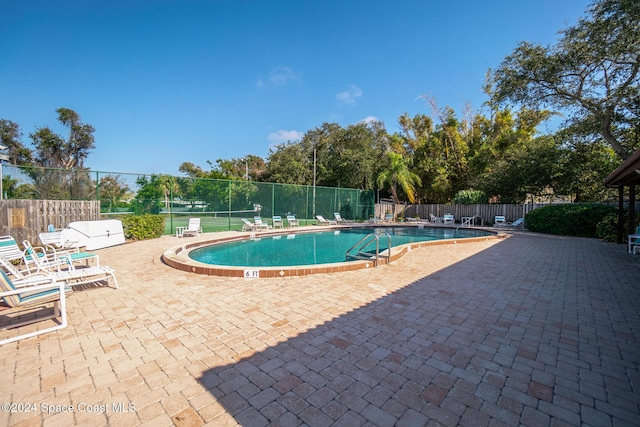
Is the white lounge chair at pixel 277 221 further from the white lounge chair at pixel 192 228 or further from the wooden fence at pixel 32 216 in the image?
the wooden fence at pixel 32 216

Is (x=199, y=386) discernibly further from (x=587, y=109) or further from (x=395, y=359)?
(x=587, y=109)

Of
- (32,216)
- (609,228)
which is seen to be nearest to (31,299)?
(32,216)

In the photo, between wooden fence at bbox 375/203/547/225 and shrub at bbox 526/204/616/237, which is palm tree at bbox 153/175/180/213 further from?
shrub at bbox 526/204/616/237

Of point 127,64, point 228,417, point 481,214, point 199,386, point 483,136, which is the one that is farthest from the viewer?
point 483,136

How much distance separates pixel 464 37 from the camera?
33.4ft

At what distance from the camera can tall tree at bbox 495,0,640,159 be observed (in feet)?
34.6

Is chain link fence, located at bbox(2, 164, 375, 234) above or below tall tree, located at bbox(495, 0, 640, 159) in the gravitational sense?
below

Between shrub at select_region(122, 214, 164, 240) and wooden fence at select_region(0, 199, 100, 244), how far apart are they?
50.2 inches

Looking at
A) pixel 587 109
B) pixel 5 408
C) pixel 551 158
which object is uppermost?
pixel 587 109

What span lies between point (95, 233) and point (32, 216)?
129 cm

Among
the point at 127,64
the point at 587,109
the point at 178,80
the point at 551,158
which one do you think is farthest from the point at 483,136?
the point at 127,64

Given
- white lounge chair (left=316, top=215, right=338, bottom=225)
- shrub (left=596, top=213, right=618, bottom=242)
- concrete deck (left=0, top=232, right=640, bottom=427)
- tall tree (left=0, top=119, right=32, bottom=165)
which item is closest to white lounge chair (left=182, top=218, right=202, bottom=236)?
concrete deck (left=0, top=232, right=640, bottom=427)

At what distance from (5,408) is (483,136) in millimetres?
24846

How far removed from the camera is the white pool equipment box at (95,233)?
711 cm
